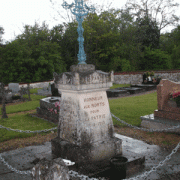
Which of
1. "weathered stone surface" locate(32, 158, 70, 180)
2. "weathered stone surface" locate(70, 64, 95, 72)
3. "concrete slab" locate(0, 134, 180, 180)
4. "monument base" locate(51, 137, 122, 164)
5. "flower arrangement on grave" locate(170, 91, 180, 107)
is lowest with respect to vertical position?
"concrete slab" locate(0, 134, 180, 180)

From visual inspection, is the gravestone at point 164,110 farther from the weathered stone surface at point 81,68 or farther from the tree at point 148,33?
the tree at point 148,33

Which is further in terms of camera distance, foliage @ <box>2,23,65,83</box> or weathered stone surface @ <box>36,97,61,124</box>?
foliage @ <box>2,23,65,83</box>

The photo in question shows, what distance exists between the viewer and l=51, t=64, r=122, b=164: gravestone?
13.8 ft

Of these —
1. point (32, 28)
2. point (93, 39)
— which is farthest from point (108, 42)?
point (32, 28)

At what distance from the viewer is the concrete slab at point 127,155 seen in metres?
4.09

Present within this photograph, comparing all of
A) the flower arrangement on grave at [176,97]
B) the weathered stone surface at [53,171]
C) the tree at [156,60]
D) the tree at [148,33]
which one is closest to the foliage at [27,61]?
the flower arrangement on grave at [176,97]

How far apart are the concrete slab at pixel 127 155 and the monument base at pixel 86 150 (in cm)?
33

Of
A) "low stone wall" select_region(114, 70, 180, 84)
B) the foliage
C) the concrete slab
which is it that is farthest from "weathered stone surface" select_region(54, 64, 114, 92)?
"low stone wall" select_region(114, 70, 180, 84)

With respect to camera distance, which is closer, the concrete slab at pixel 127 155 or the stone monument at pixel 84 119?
the concrete slab at pixel 127 155

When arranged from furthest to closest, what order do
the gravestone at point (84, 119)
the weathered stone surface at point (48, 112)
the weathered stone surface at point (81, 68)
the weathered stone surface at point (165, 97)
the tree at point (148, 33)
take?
the tree at point (148, 33), the weathered stone surface at point (48, 112), the weathered stone surface at point (165, 97), the weathered stone surface at point (81, 68), the gravestone at point (84, 119)

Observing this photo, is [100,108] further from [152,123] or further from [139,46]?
[139,46]

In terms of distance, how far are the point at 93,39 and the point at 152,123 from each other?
27325 mm

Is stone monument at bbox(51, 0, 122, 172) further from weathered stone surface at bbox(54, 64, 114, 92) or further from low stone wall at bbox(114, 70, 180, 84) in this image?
low stone wall at bbox(114, 70, 180, 84)

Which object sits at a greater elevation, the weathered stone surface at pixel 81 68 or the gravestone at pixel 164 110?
the weathered stone surface at pixel 81 68
